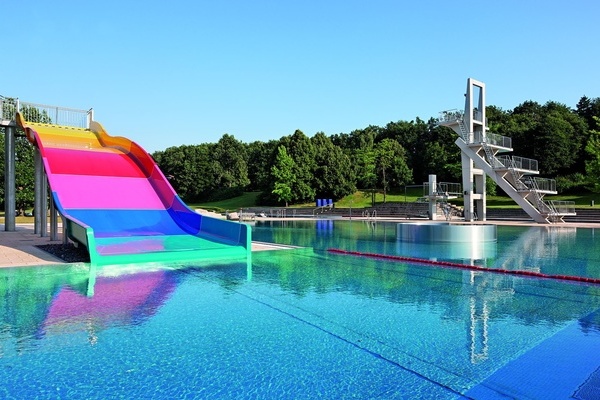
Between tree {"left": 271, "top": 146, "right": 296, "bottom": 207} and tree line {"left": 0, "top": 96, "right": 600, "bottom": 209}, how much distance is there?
10 centimetres

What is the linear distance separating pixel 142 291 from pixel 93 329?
202 cm

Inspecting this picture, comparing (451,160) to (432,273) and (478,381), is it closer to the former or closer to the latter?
(432,273)

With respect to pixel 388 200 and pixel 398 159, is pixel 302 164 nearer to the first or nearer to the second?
pixel 388 200

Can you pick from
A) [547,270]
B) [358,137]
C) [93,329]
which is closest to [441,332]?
[93,329]

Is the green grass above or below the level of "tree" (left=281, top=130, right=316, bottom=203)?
below

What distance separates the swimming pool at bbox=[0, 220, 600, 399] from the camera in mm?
3734

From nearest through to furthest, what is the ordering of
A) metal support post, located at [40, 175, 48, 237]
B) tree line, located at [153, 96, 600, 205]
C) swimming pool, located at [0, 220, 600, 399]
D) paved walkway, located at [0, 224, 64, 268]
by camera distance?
swimming pool, located at [0, 220, 600, 399]
paved walkway, located at [0, 224, 64, 268]
metal support post, located at [40, 175, 48, 237]
tree line, located at [153, 96, 600, 205]

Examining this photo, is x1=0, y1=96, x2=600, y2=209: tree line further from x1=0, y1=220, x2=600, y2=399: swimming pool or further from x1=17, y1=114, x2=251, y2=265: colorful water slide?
x1=0, y1=220, x2=600, y2=399: swimming pool

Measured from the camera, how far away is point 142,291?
23.6ft

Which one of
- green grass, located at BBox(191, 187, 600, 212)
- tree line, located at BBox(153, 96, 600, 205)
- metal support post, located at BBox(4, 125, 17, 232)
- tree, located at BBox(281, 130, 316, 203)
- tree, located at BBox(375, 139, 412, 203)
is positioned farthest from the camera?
tree, located at BBox(375, 139, 412, 203)

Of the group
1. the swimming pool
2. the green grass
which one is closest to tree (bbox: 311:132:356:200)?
the green grass

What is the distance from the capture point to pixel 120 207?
1382 cm

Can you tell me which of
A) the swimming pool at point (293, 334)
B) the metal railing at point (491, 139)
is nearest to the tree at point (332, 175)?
the metal railing at point (491, 139)

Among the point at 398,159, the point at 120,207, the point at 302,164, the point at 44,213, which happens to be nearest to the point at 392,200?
the point at 398,159
